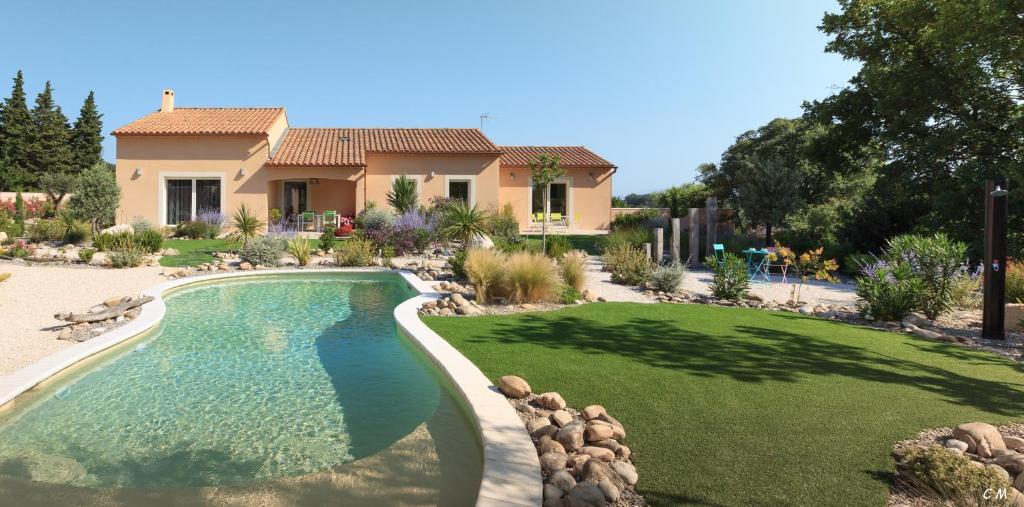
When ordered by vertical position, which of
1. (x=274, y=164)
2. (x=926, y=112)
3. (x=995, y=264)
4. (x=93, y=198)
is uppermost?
(x=926, y=112)

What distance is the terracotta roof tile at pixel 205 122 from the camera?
70.9 feet

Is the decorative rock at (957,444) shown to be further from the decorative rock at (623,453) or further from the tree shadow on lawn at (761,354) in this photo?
A: the decorative rock at (623,453)

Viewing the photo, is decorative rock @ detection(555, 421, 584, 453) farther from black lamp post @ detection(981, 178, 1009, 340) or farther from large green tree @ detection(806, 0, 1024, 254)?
large green tree @ detection(806, 0, 1024, 254)

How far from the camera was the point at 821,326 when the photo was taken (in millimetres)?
7570

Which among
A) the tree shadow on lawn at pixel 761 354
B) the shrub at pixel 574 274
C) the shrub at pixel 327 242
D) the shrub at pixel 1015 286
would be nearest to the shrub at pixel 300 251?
the shrub at pixel 327 242

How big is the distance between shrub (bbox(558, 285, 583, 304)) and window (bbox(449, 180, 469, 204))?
14.6 m

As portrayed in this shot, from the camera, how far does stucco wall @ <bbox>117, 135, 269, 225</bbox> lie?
21.9 meters

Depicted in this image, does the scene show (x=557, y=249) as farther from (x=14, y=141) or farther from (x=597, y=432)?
(x=14, y=141)

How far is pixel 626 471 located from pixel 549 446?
580mm

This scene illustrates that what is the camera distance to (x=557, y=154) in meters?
26.8

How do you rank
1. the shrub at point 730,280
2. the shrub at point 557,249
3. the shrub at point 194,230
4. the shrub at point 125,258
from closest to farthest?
the shrub at point 730,280, the shrub at point 125,258, the shrub at point 557,249, the shrub at point 194,230

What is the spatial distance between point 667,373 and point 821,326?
12.3ft

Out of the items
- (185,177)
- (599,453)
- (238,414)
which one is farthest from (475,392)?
(185,177)

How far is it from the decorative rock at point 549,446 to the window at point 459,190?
20440 mm
